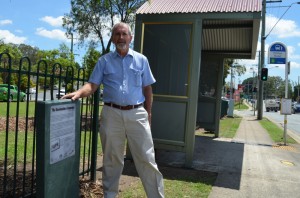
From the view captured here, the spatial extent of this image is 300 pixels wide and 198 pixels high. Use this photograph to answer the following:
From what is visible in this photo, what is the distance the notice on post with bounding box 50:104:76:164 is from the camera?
3.24 meters

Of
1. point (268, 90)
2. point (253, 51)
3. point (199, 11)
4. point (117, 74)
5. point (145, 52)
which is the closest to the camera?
point (117, 74)

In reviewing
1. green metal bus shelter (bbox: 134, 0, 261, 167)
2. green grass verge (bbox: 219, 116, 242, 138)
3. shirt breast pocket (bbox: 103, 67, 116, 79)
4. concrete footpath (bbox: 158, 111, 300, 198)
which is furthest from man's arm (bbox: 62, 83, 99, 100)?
green grass verge (bbox: 219, 116, 242, 138)

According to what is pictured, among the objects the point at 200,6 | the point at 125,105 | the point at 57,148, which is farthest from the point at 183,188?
the point at 200,6

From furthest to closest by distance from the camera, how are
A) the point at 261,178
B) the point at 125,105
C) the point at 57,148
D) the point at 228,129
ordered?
the point at 228,129
the point at 261,178
the point at 125,105
the point at 57,148

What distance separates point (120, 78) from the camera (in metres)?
3.92

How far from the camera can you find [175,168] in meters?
6.80

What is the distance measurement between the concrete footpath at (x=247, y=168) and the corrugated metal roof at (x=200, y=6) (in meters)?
2.93

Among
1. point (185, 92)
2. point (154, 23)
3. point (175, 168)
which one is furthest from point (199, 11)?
point (175, 168)

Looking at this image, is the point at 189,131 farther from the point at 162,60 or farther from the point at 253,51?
the point at 253,51

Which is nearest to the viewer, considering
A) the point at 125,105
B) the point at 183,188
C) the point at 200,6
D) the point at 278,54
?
the point at 125,105

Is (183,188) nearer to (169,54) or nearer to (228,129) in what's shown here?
(169,54)

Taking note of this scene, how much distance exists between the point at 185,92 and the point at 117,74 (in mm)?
3078

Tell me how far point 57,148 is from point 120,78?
1.03 m

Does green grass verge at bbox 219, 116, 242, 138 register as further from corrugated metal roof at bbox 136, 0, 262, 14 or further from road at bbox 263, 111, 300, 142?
corrugated metal roof at bbox 136, 0, 262, 14
